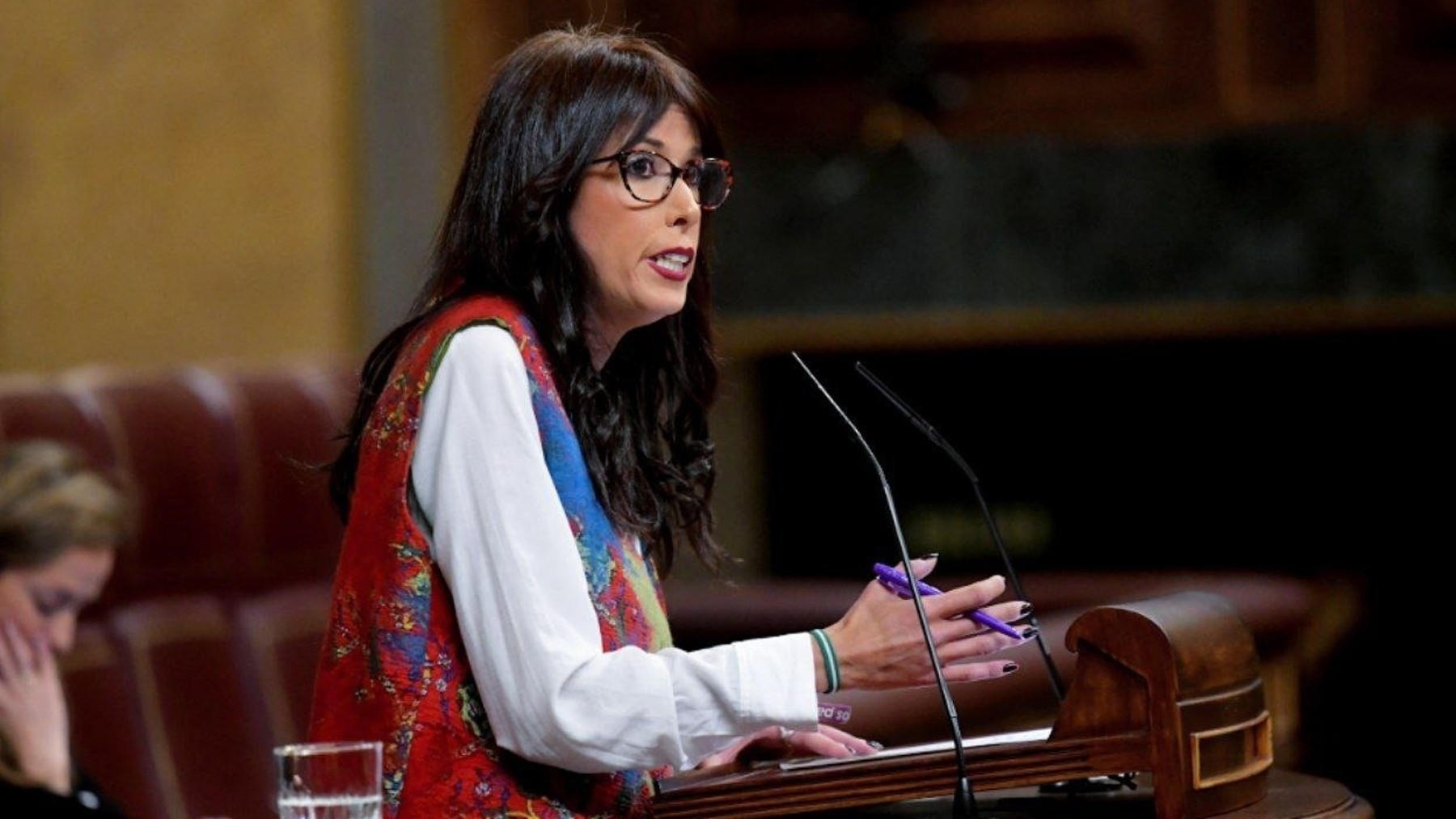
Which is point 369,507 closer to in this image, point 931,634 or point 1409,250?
point 931,634

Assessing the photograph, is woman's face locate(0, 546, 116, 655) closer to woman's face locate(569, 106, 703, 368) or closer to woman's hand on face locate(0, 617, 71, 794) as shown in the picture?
woman's hand on face locate(0, 617, 71, 794)

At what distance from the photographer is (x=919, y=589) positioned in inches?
60.4

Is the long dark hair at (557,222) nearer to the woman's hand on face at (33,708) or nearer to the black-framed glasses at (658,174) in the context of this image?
the black-framed glasses at (658,174)

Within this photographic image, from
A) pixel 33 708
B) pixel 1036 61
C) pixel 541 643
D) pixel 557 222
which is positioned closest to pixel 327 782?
pixel 541 643

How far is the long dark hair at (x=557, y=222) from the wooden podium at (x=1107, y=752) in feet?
0.89

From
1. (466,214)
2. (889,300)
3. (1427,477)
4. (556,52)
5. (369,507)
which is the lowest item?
(1427,477)

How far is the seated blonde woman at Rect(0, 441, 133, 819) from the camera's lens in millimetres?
2885

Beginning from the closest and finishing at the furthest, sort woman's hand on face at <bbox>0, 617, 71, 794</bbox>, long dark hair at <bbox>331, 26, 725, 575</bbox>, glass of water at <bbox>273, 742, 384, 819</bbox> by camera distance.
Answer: glass of water at <bbox>273, 742, 384, 819</bbox> → long dark hair at <bbox>331, 26, 725, 575</bbox> → woman's hand on face at <bbox>0, 617, 71, 794</bbox>

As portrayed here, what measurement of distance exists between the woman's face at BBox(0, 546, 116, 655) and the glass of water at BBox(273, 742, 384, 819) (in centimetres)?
162

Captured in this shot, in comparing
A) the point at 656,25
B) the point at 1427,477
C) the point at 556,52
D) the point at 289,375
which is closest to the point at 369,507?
the point at 556,52

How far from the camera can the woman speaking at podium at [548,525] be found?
4.99 ft

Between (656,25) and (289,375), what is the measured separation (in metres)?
1.23

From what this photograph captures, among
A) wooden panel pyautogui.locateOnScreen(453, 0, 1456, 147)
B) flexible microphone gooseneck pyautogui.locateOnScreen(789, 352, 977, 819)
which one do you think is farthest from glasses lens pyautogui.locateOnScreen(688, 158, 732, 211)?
wooden panel pyautogui.locateOnScreen(453, 0, 1456, 147)

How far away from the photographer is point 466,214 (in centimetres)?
172
